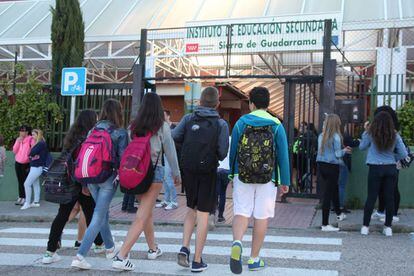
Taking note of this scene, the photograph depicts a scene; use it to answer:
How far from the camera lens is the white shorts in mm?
5094

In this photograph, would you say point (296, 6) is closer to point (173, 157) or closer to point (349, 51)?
point (349, 51)

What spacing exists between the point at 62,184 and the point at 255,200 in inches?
84.5

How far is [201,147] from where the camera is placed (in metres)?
5.05

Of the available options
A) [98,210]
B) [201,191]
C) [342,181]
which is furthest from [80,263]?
[342,181]

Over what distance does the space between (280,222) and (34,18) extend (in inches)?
552

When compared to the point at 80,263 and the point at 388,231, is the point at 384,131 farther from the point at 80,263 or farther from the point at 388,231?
the point at 80,263

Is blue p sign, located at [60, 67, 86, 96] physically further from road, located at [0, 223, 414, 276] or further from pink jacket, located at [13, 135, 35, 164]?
road, located at [0, 223, 414, 276]

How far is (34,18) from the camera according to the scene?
18.7 meters

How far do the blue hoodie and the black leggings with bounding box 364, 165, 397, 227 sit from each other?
8.74ft

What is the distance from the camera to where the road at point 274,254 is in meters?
5.38

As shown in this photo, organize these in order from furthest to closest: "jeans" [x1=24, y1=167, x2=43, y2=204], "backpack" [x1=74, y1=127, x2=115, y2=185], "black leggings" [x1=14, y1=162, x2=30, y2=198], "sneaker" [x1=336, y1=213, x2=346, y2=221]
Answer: "black leggings" [x1=14, y1=162, x2=30, y2=198] → "jeans" [x1=24, y1=167, x2=43, y2=204] → "sneaker" [x1=336, y1=213, x2=346, y2=221] → "backpack" [x1=74, y1=127, x2=115, y2=185]

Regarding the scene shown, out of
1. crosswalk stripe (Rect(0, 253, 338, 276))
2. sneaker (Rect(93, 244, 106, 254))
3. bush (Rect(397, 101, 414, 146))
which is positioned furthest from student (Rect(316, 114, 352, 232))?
sneaker (Rect(93, 244, 106, 254))

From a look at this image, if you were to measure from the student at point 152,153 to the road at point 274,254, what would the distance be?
287 mm

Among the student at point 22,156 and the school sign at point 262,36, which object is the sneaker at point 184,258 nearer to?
the student at point 22,156
